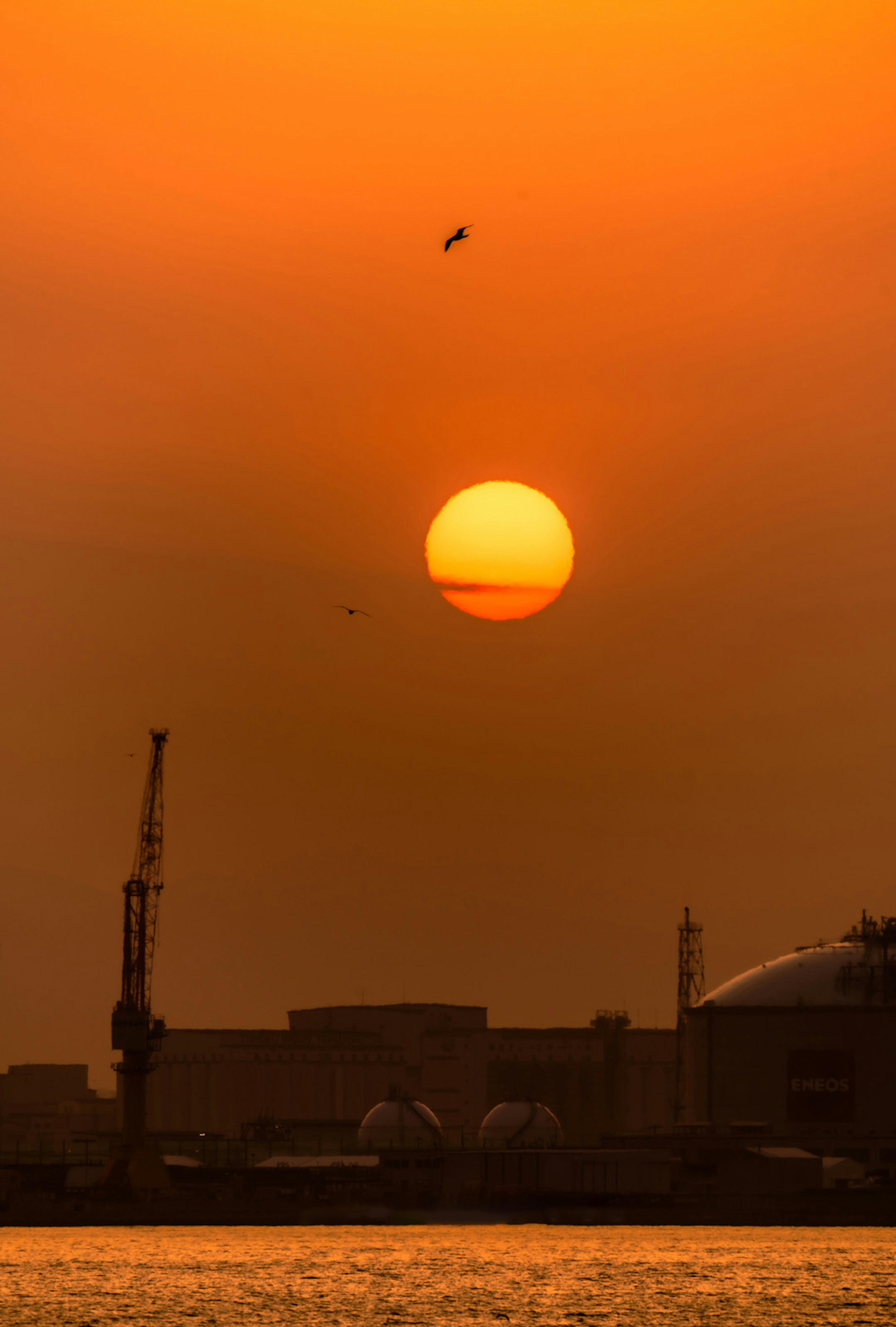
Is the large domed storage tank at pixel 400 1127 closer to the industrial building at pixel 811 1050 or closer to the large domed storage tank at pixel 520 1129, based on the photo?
the large domed storage tank at pixel 520 1129

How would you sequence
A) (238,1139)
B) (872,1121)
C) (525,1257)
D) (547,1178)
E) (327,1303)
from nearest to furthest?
(327,1303) → (525,1257) → (872,1121) → (547,1178) → (238,1139)

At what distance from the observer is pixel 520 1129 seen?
17700 centimetres

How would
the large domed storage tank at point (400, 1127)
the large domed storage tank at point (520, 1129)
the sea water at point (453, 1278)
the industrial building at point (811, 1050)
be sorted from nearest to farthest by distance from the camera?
the sea water at point (453, 1278) → the industrial building at point (811, 1050) → the large domed storage tank at point (520, 1129) → the large domed storage tank at point (400, 1127)

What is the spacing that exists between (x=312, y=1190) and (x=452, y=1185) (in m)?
10.2

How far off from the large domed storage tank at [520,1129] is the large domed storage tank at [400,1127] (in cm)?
423

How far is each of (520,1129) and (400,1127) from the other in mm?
9663

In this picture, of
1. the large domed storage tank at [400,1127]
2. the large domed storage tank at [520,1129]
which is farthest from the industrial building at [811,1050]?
the large domed storage tank at [400,1127]

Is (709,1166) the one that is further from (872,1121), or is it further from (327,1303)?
(327,1303)

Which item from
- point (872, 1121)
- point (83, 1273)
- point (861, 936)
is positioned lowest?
point (83, 1273)

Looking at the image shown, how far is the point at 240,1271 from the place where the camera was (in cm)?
12519

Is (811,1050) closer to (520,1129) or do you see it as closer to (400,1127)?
(520,1129)

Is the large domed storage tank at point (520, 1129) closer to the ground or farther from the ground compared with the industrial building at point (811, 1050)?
closer to the ground

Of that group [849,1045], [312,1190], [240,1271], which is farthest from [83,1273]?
[849,1045]

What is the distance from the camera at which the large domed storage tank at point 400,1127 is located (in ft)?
581
